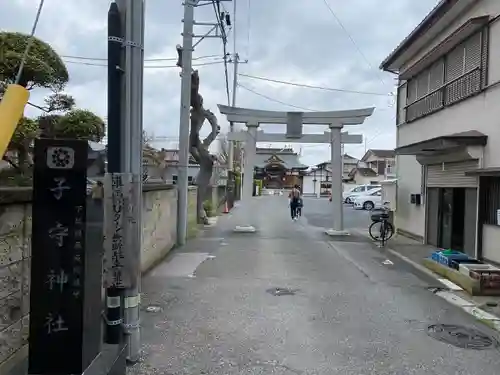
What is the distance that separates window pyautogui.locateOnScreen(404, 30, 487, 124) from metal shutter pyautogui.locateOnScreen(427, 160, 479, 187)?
1.56m

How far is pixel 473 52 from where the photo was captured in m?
11.0

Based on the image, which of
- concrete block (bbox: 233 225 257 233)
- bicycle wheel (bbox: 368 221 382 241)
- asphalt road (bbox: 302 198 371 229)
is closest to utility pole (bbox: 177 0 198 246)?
concrete block (bbox: 233 225 257 233)

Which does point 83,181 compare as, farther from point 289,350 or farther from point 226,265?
point 226,265

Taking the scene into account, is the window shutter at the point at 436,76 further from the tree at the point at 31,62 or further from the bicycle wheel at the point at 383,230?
the tree at the point at 31,62

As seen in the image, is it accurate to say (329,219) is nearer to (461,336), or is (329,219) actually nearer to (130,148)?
(461,336)

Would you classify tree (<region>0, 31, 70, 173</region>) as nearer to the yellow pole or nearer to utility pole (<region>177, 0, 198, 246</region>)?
utility pole (<region>177, 0, 198, 246</region>)

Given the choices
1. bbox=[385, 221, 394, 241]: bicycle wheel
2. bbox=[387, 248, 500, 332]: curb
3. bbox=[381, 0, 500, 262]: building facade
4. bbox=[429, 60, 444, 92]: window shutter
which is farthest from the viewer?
bbox=[385, 221, 394, 241]: bicycle wheel

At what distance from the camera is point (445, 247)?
12.9m

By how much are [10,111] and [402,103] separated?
15459 millimetres

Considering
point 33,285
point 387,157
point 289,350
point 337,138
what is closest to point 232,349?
point 289,350

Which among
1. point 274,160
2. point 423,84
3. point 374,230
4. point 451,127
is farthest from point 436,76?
point 274,160

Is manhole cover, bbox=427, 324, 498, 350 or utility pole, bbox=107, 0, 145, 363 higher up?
utility pole, bbox=107, 0, 145, 363

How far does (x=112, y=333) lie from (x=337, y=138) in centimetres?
1317

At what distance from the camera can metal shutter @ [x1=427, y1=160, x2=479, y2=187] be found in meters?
11.0
